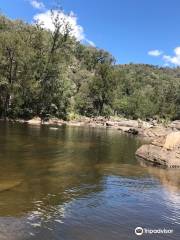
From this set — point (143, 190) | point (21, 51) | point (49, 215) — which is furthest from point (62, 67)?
point (49, 215)

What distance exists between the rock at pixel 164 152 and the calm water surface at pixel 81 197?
2.01 metres

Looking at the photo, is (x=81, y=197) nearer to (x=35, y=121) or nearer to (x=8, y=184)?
(x=8, y=184)

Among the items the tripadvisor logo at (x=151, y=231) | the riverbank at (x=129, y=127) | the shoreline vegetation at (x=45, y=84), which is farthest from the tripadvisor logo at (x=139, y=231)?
the shoreline vegetation at (x=45, y=84)

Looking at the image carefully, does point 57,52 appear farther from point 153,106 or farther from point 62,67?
point 153,106

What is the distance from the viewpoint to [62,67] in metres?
88.2

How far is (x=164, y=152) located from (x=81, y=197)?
55.3 ft

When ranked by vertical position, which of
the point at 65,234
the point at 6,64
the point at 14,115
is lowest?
the point at 65,234

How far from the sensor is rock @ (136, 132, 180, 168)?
33.0 m

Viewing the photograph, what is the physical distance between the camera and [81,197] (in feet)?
63.2

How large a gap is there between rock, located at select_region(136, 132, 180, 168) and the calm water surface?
201 centimetres

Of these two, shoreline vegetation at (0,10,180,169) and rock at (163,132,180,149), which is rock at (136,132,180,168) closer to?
rock at (163,132,180,149)

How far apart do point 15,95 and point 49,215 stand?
64441 millimetres

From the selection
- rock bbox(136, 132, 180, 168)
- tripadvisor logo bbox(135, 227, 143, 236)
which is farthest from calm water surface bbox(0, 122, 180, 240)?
rock bbox(136, 132, 180, 168)

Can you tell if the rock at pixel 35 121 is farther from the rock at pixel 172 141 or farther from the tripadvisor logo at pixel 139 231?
the tripadvisor logo at pixel 139 231
